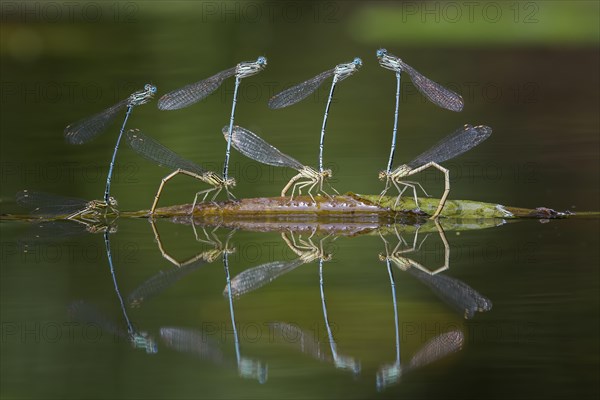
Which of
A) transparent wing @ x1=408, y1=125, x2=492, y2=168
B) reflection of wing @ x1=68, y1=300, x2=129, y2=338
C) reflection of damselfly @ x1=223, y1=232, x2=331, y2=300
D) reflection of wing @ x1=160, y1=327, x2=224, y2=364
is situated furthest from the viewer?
transparent wing @ x1=408, y1=125, x2=492, y2=168

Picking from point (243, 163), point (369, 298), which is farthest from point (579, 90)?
point (369, 298)

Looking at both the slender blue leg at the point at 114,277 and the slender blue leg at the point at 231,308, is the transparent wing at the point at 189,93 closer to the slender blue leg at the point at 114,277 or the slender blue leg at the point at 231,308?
the slender blue leg at the point at 114,277

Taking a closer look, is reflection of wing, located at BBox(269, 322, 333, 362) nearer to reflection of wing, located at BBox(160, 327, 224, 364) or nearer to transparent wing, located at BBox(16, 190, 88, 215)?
reflection of wing, located at BBox(160, 327, 224, 364)

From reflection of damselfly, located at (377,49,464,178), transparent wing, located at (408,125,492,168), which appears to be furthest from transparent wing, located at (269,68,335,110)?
transparent wing, located at (408,125,492,168)

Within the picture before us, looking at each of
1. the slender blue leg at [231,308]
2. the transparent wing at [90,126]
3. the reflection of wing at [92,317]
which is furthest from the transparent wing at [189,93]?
the reflection of wing at [92,317]

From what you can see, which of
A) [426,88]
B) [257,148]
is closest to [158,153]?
[257,148]

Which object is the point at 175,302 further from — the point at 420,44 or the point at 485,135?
the point at 420,44
